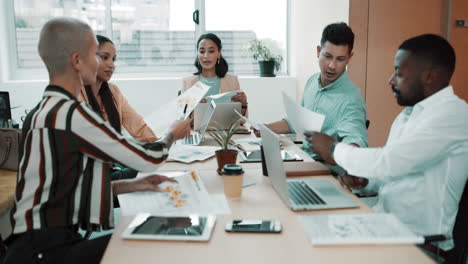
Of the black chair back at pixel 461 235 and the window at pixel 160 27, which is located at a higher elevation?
the window at pixel 160 27

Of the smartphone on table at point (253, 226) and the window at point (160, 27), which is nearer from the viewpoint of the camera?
the smartphone on table at point (253, 226)

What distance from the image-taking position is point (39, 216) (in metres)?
1.34

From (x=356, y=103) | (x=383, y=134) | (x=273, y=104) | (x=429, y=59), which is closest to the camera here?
(x=429, y=59)

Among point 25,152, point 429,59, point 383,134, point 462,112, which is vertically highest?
point 429,59

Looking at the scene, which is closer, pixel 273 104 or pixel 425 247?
pixel 425 247

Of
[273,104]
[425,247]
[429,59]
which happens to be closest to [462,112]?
[429,59]

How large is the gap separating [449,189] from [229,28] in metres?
3.75

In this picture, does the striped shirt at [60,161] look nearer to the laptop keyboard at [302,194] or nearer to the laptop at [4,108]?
the laptop keyboard at [302,194]

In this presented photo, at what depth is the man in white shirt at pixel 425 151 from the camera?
145cm

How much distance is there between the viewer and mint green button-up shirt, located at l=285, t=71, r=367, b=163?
224cm

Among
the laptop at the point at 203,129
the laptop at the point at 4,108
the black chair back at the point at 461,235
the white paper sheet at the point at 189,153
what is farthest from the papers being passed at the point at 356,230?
the laptop at the point at 4,108

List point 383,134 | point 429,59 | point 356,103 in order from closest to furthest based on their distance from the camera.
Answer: point 429,59, point 356,103, point 383,134

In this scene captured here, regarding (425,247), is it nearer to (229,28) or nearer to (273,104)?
(273,104)

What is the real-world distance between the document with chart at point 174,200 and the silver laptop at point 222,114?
1.11 metres
